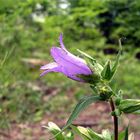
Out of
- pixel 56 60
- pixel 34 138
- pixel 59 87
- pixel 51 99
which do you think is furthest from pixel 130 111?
pixel 59 87

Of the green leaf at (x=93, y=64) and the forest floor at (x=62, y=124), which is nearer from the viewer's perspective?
the green leaf at (x=93, y=64)

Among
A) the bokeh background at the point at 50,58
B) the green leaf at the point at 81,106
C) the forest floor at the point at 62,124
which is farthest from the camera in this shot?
the bokeh background at the point at 50,58

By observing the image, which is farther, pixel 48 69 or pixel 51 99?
pixel 51 99

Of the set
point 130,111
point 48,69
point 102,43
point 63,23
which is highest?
point 48,69

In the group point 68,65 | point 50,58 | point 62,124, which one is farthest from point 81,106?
point 50,58

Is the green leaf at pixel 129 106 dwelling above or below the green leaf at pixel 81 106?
below

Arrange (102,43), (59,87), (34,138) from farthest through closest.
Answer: (59,87), (102,43), (34,138)

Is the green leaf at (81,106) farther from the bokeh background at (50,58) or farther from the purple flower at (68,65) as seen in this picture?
the bokeh background at (50,58)

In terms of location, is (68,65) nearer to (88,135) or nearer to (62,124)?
(88,135)

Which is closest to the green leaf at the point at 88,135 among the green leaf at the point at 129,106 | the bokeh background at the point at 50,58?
the green leaf at the point at 129,106

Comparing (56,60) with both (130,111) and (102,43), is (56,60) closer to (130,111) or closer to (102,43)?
(130,111)
